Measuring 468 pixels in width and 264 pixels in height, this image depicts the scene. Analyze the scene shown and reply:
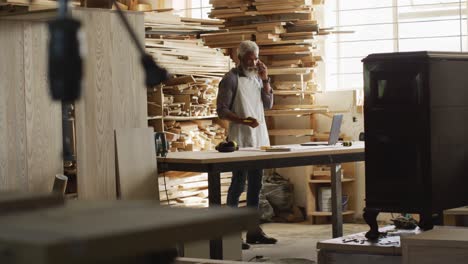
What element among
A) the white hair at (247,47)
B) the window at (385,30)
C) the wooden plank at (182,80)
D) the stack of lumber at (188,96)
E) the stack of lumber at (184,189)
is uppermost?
the window at (385,30)

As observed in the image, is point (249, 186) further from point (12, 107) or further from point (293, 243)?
point (12, 107)

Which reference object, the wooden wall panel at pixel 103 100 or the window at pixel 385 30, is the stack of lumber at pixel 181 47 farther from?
the wooden wall panel at pixel 103 100

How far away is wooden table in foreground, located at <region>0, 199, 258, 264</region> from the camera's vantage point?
4.66ft

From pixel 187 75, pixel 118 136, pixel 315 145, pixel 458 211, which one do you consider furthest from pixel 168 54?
pixel 458 211

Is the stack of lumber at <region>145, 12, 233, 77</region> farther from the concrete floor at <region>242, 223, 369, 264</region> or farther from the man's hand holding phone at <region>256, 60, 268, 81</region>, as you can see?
the concrete floor at <region>242, 223, 369, 264</region>

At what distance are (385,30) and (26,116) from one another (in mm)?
4979

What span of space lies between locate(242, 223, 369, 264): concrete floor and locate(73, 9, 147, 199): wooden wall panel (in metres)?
1.65

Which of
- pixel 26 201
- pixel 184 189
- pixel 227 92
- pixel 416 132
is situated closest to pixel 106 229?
pixel 26 201

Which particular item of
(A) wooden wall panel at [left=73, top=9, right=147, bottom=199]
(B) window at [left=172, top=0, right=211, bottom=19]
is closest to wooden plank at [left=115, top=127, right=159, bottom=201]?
(A) wooden wall panel at [left=73, top=9, right=147, bottom=199]

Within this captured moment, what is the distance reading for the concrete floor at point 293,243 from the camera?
808cm

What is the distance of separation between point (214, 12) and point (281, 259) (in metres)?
3.63

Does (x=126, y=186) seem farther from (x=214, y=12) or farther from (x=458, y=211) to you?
(x=214, y=12)

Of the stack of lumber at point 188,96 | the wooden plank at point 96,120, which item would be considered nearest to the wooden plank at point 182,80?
the stack of lumber at point 188,96

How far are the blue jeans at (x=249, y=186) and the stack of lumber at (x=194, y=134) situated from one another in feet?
4.75
